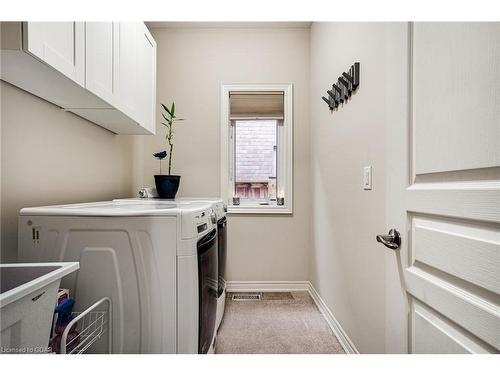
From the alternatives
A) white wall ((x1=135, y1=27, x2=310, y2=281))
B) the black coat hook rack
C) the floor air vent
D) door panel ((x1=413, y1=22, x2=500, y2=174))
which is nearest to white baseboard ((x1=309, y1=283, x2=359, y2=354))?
white wall ((x1=135, y1=27, x2=310, y2=281))

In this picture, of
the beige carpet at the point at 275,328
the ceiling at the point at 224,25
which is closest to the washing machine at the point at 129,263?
the beige carpet at the point at 275,328

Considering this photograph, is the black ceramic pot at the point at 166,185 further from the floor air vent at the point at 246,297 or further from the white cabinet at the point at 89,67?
the floor air vent at the point at 246,297

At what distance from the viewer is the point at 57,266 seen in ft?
2.69

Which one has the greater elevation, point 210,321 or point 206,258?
point 206,258

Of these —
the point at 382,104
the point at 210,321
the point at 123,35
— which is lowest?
the point at 210,321

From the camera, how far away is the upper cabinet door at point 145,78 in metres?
1.93

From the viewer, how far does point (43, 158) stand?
57.2 inches

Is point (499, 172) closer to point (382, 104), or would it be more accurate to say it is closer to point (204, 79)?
point (382, 104)

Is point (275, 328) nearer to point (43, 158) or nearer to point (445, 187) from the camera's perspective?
point (445, 187)

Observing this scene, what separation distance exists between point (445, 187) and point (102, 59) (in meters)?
1.61

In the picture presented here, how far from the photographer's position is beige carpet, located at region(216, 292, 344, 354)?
5.98 ft
